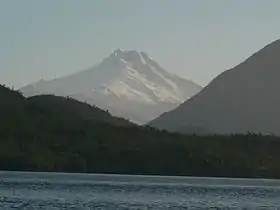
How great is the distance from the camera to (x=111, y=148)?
Answer: 531ft

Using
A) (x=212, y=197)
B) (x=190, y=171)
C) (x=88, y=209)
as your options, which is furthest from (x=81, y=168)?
(x=88, y=209)

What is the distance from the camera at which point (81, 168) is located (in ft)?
492

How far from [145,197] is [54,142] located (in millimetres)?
89423

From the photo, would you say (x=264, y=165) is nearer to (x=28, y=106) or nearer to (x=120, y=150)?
(x=120, y=150)

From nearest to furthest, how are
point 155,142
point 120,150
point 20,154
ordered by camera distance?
1. point 20,154
2. point 120,150
3. point 155,142

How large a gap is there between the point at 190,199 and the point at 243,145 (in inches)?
4332

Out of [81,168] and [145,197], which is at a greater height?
[81,168]

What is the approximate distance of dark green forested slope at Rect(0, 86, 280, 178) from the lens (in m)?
152

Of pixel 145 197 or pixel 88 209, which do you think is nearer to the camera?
pixel 88 209

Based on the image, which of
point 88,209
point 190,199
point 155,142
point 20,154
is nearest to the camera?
point 88,209

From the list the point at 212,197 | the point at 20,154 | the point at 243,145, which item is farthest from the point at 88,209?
the point at 243,145

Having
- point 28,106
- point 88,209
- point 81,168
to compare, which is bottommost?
point 88,209

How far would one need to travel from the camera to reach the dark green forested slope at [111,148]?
152 m

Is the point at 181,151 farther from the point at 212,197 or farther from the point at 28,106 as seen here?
the point at 212,197
